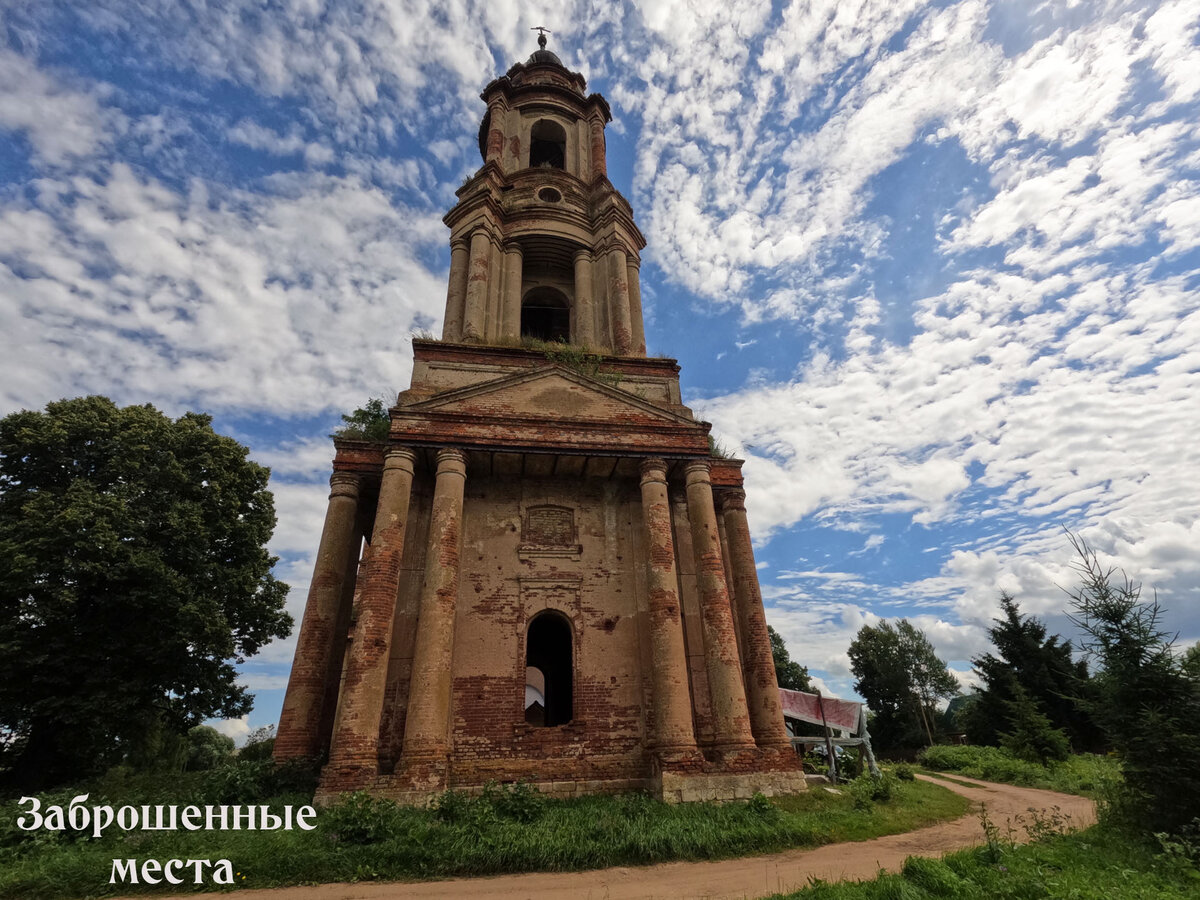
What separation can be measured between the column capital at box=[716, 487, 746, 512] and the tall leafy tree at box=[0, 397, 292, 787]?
1391cm

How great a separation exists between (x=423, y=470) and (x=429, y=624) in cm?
430

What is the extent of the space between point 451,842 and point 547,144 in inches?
981

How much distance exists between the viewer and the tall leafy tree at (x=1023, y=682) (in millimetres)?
27922

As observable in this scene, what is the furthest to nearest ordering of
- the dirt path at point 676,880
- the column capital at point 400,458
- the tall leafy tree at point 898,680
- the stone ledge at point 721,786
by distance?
the tall leafy tree at point 898,680
the column capital at point 400,458
the stone ledge at point 721,786
the dirt path at point 676,880

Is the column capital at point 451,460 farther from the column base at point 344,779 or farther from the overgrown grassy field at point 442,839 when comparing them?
the overgrown grassy field at point 442,839

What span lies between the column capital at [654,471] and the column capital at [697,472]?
61cm

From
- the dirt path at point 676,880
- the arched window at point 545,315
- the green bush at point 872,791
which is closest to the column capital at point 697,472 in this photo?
the green bush at point 872,791

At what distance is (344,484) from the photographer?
47.7ft

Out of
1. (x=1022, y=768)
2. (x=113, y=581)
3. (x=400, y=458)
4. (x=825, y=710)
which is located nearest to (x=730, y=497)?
(x=825, y=710)

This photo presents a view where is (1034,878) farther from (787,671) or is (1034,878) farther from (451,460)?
(787,671)

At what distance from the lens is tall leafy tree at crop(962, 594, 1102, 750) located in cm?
2792

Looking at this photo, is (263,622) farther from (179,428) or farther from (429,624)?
(429,624)

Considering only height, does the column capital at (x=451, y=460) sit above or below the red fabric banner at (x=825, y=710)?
above

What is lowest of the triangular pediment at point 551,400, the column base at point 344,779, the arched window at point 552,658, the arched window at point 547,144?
the column base at point 344,779
